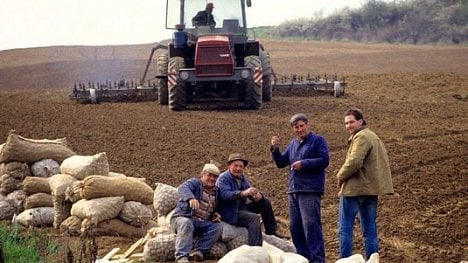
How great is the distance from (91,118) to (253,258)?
1325 cm

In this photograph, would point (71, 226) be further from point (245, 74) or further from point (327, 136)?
point (245, 74)

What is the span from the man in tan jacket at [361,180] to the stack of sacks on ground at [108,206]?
7.82 ft

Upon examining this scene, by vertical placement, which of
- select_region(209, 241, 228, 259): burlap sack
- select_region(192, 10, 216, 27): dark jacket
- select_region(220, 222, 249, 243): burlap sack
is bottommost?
select_region(209, 241, 228, 259): burlap sack

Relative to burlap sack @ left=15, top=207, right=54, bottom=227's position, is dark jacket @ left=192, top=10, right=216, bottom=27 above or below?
above

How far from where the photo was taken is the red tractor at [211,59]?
2069 cm

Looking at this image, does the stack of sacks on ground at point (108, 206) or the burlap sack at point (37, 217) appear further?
the burlap sack at point (37, 217)

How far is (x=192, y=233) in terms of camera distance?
8570mm

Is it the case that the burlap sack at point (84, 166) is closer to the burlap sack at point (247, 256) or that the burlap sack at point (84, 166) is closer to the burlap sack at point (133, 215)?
the burlap sack at point (133, 215)

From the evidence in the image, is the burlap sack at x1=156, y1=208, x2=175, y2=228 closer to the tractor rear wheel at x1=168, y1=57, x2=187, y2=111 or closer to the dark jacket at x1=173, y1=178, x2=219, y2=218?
the dark jacket at x1=173, y1=178, x2=219, y2=218

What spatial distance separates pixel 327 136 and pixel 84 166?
796cm

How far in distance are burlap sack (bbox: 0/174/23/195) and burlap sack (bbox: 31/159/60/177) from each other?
0.24 metres

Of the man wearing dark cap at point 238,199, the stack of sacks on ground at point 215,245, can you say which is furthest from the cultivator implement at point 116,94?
the man wearing dark cap at point 238,199

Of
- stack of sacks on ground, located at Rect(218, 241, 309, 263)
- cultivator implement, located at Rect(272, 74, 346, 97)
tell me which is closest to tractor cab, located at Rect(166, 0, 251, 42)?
cultivator implement, located at Rect(272, 74, 346, 97)

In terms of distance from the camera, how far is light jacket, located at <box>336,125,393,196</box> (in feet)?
28.5
